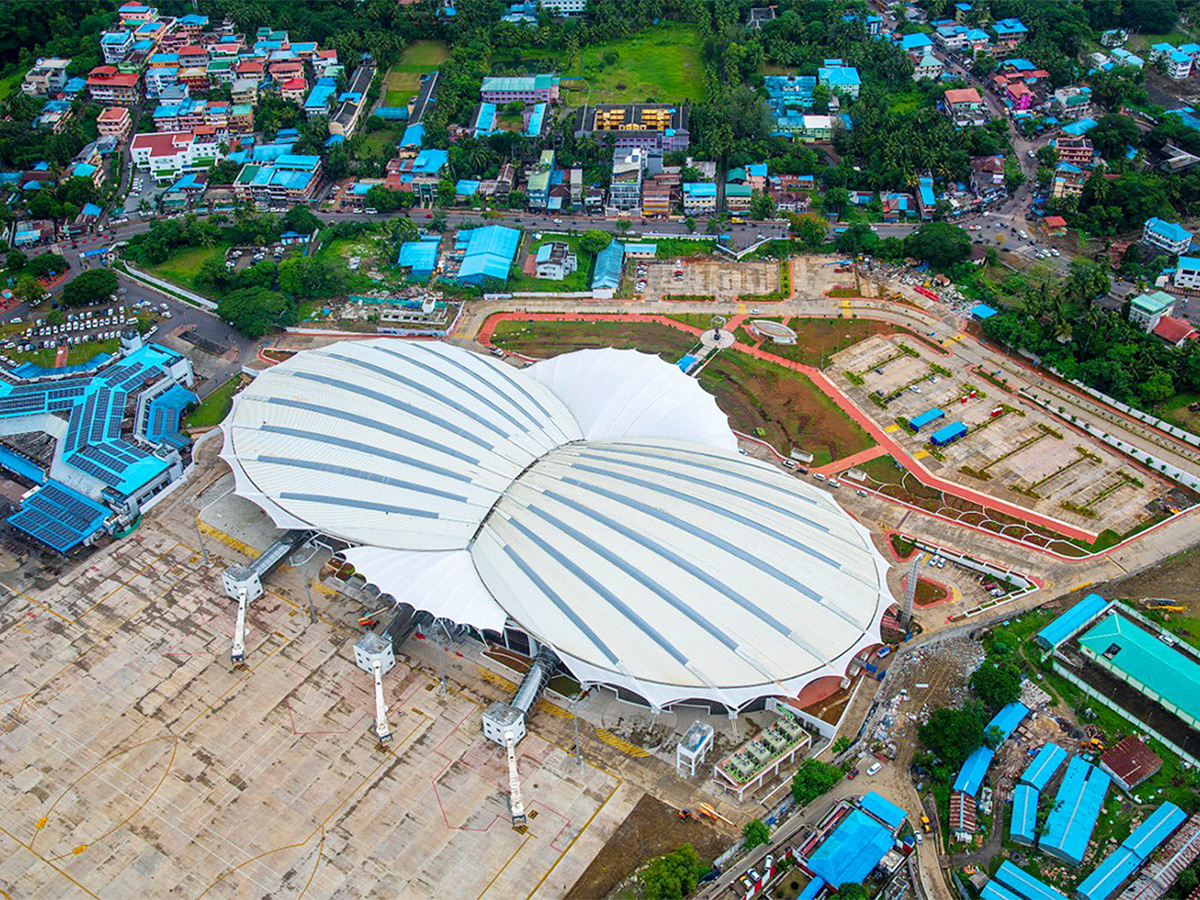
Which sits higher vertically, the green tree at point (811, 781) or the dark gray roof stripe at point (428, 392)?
the dark gray roof stripe at point (428, 392)

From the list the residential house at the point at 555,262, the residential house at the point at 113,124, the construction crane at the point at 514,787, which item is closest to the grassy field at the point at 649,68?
the residential house at the point at 555,262

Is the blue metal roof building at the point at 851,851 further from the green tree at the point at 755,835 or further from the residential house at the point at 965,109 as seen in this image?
the residential house at the point at 965,109

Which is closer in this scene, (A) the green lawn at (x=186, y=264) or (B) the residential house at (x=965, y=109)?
(A) the green lawn at (x=186, y=264)

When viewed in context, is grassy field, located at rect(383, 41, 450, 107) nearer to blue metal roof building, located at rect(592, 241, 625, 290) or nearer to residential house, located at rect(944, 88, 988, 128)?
blue metal roof building, located at rect(592, 241, 625, 290)

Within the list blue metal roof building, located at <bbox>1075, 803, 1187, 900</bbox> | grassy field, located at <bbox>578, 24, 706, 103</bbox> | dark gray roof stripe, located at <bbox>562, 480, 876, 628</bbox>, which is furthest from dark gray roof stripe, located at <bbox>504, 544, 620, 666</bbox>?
grassy field, located at <bbox>578, 24, 706, 103</bbox>

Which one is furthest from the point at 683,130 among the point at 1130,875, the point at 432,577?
the point at 1130,875

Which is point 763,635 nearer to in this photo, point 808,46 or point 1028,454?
point 1028,454

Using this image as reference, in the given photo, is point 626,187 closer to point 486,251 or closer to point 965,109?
point 486,251
